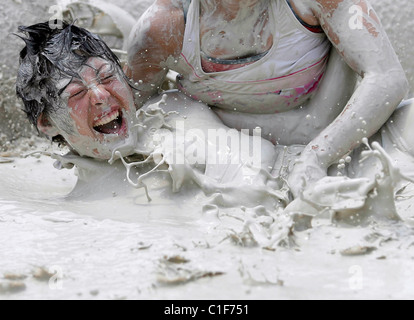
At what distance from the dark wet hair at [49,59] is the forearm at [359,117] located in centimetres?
73

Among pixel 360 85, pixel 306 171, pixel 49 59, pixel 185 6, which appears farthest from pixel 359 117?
pixel 49 59

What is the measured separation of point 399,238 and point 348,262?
0.59ft

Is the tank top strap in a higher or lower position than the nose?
higher

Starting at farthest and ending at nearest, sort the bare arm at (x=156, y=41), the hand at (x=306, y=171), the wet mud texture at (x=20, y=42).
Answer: the wet mud texture at (x=20, y=42), the bare arm at (x=156, y=41), the hand at (x=306, y=171)

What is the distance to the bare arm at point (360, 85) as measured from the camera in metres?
2.26

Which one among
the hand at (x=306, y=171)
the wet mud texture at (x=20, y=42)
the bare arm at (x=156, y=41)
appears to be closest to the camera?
the hand at (x=306, y=171)

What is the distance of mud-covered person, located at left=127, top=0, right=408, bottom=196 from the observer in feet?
7.45

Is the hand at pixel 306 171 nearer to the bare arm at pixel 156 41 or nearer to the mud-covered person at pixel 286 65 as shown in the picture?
the mud-covered person at pixel 286 65

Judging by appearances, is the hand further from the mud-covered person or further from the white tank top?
the white tank top

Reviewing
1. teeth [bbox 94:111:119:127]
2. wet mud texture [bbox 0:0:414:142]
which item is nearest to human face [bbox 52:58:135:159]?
teeth [bbox 94:111:119:127]

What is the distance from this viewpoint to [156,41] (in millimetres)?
2430

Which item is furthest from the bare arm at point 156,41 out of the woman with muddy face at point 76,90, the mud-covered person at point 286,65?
the woman with muddy face at point 76,90

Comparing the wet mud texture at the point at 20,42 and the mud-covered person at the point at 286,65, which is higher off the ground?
the wet mud texture at the point at 20,42

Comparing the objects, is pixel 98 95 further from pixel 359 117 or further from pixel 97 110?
pixel 359 117
